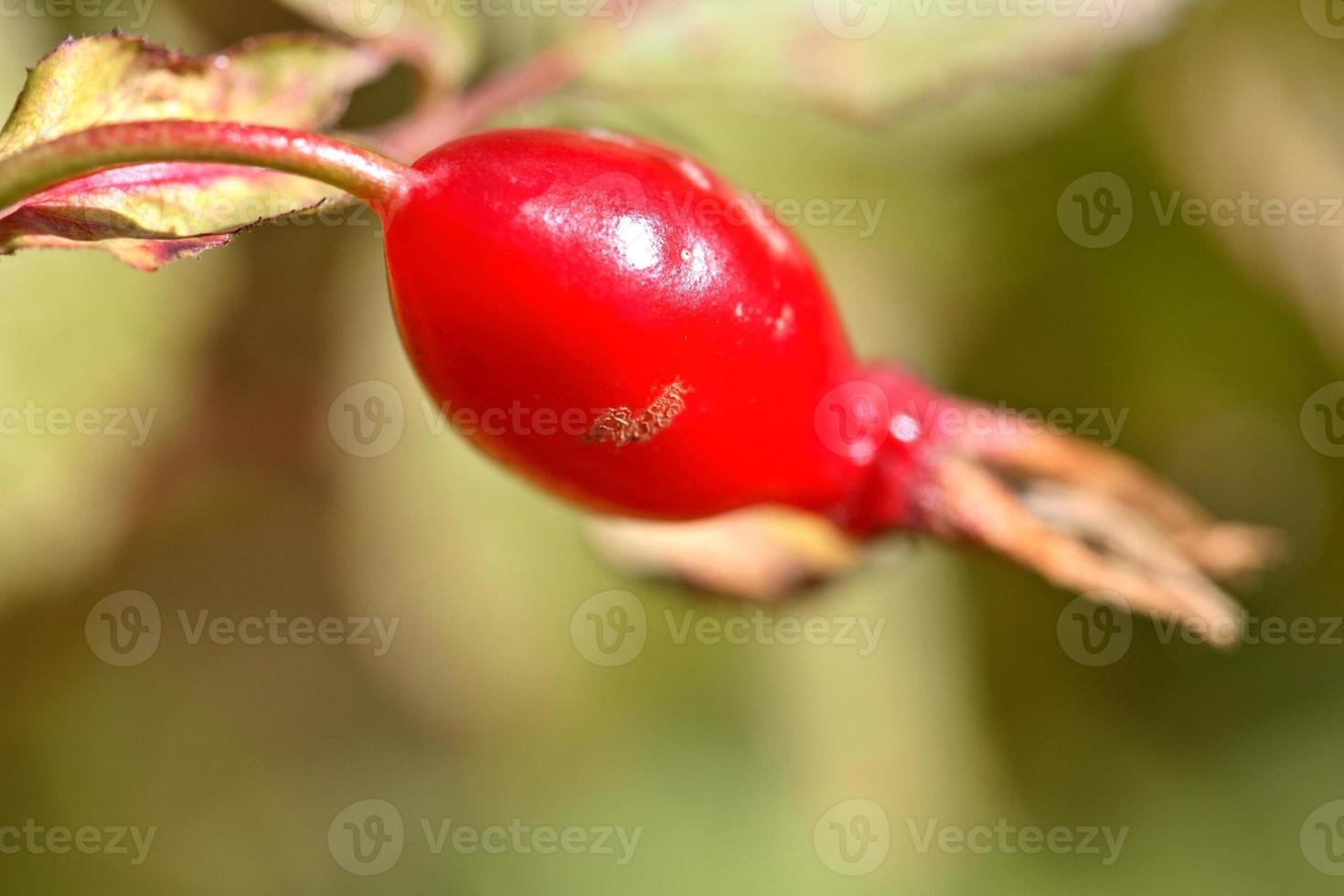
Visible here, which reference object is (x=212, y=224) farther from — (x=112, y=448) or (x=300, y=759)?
(x=300, y=759)

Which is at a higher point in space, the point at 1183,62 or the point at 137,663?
the point at 1183,62

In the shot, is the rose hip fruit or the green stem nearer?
the green stem

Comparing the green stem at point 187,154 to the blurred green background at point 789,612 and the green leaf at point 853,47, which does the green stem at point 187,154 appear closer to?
the green leaf at point 853,47

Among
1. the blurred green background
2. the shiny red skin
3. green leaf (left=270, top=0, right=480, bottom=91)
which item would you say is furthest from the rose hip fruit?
the blurred green background

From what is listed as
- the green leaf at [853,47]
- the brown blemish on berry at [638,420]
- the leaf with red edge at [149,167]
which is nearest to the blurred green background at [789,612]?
the green leaf at [853,47]

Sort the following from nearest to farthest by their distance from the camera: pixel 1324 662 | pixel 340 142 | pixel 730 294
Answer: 1. pixel 340 142
2. pixel 730 294
3. pixel 1324 662

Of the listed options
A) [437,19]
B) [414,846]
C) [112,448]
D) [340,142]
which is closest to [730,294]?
[340,142]

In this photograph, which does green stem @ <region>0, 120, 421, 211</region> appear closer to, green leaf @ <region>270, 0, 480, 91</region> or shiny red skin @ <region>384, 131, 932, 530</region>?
shiny red skin @ <region>384, 131, 932, 530</region>
